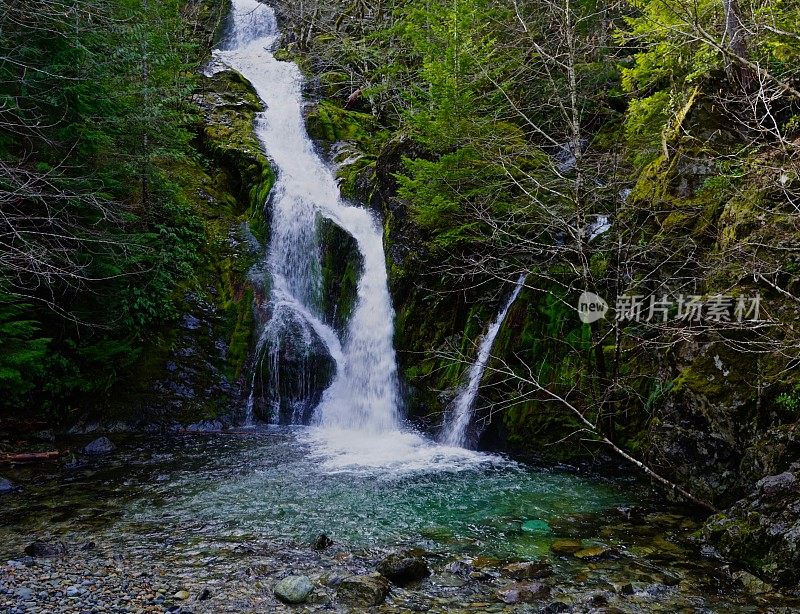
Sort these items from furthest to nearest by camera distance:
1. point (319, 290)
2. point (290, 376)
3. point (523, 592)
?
point (319, 290)
point (290, 376)
point (523, 592)

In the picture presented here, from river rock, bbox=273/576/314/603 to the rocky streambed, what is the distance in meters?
0.01

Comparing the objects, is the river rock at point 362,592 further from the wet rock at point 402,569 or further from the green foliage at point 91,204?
the green foliage at point 91,204

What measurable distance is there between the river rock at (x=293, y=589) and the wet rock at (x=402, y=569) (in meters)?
0.75

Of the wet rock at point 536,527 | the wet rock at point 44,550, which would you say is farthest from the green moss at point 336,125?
the wet rock at point 44,550

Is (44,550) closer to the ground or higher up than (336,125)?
closer to the ground

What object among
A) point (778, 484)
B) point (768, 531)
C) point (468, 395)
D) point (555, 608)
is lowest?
point (555, 608)

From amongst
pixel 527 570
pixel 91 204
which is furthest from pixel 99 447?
pixel 527 570

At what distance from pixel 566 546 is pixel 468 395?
4.68 metres

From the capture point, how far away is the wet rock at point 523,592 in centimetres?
476

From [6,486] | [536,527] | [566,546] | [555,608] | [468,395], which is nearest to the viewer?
[555,608]

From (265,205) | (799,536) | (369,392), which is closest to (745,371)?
(799,536)

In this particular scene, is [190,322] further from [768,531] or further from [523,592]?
[768,531]

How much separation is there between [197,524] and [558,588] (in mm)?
4202

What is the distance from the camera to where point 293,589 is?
15.5 feet
